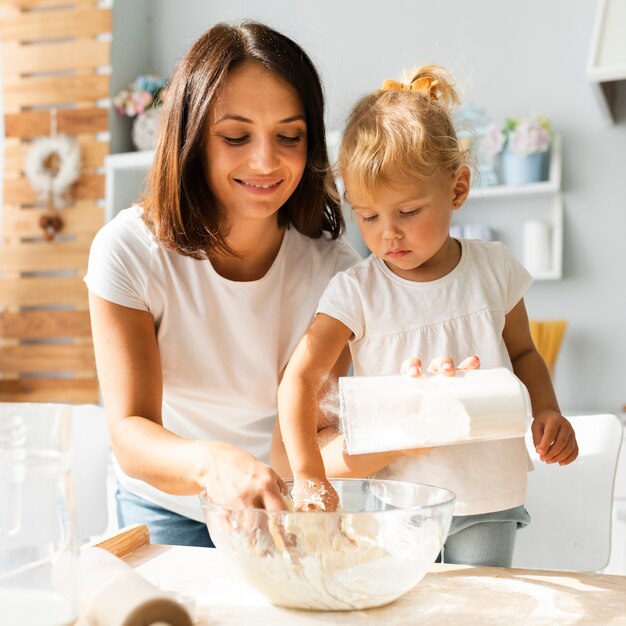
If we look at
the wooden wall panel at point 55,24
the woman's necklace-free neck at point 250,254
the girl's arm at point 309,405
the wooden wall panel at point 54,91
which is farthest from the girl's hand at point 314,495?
the wooden wall panel at point 55,24

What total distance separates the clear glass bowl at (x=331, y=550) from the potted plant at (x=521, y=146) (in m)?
2.21

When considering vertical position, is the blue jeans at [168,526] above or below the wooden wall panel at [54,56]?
below

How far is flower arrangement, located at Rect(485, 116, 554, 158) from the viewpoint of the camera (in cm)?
279

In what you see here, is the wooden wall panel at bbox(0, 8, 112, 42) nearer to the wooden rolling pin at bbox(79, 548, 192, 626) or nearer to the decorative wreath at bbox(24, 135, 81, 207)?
the decorative wreath at bbox(24, 135, 81, 207)

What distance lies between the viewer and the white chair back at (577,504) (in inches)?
56.2

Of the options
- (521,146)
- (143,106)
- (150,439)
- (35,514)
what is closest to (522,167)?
(521,146)

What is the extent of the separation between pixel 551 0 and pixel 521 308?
2.04m

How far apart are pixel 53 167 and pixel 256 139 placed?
2.40 metres

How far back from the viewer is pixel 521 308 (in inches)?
50.1

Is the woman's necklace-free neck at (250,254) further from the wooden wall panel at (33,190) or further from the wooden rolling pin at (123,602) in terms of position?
the wooden wall panel at (33,190)

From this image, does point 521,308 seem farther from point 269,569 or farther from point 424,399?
point 269,569

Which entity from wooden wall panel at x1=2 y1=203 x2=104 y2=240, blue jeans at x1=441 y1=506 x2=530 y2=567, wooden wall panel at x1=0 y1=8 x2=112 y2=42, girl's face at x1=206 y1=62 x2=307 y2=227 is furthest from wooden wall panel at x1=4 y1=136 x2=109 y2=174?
blue jeans at x1=441 y1=506 x2=530 y2=567

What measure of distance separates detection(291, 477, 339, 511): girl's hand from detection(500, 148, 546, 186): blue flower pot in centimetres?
213

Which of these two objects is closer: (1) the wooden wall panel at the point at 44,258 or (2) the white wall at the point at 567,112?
(2) the white wall at the point at 567,112
